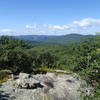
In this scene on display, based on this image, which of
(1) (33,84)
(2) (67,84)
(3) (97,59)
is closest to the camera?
(3) (97,59)

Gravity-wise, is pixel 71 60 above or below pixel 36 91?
above

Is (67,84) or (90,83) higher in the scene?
(90,83)

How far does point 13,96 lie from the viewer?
92.8 ft

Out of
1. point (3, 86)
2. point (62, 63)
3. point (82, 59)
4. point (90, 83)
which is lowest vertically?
point (62, 63)

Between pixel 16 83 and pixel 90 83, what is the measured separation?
70.1ft

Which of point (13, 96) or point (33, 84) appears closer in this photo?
point (13, 96)

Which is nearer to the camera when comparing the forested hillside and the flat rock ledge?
the forested hillside

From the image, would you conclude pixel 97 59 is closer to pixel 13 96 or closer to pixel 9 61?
pixel 13 96

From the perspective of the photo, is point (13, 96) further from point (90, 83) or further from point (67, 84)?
point (90, 83)

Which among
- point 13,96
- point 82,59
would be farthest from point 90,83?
point 13,96

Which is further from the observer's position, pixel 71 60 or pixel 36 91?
pixel 36 91

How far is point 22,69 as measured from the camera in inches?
2381

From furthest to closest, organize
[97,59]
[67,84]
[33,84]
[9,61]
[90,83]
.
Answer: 1. [9,61]
2. [67,84]
3. [33,84]
4. [90,83]
5. [97,59]

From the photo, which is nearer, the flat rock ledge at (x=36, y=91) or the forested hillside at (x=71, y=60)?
the forested hillside at (x=71, y=60)
